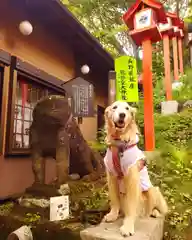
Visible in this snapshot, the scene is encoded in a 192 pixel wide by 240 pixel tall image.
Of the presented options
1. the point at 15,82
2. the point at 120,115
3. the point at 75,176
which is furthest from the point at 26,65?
the point at 120,115

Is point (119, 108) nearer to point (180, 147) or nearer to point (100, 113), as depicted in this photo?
point (180, 147)

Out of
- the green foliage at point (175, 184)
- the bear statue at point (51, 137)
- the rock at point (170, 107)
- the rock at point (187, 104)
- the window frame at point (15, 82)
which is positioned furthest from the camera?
the rock at point (187, 104)

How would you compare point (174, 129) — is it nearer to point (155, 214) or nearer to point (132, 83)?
point (132, 83)

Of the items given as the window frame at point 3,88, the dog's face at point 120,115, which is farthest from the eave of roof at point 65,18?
the dog's face at point 120,115

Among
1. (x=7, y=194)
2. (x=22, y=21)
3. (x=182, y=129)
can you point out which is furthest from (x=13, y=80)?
(x=182, y=129)

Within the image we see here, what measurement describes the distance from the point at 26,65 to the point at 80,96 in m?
1.47

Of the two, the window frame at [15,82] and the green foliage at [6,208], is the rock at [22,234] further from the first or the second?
the window frame at [15,82]

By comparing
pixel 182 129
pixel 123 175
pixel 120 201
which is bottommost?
pixel 120 201

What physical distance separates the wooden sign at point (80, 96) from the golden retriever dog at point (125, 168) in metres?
3.10

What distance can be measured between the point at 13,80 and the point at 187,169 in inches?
157

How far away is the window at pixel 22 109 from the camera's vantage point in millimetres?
5066

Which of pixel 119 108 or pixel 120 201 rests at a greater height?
pixel 119 108

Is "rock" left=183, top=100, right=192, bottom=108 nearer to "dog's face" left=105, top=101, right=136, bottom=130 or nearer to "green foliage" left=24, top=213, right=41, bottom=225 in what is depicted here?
"dog's face" left=105, top=101, right=136, bottom=130

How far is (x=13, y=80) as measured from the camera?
4.83 meters
